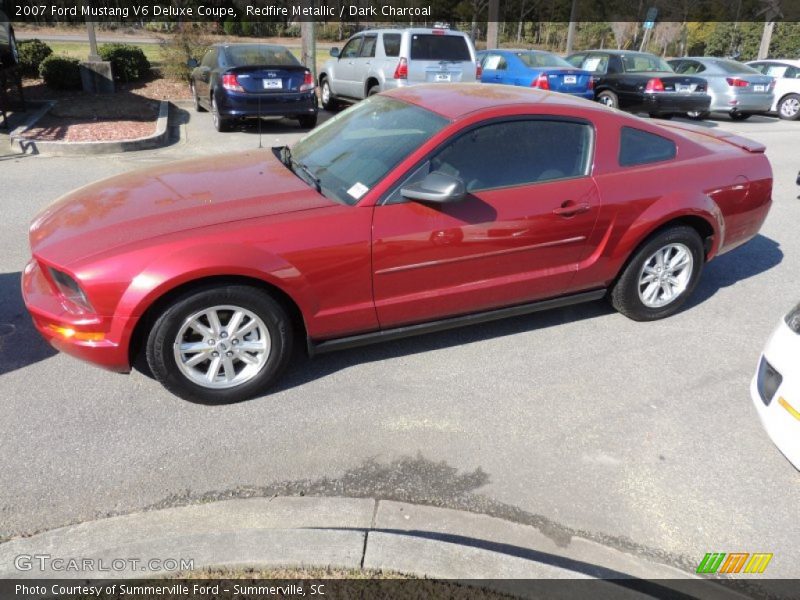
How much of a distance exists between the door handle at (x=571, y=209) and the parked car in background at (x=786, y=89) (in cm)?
1536

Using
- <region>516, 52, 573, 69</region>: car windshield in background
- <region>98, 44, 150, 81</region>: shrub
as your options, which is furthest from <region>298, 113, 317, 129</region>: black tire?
<region>98, 44, 150, 81</region>: shrub

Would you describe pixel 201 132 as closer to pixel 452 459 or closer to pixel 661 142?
→ pixel 661 142

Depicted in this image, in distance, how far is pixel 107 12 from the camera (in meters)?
33.8

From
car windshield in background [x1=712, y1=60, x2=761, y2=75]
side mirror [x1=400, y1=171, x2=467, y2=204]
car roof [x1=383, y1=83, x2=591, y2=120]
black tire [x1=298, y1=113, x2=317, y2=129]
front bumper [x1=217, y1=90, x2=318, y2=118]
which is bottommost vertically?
black tire [x1=298, y1=113, x2=317, y2=129]

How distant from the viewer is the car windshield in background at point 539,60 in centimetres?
1378

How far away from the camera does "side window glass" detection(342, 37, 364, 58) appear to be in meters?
12.7

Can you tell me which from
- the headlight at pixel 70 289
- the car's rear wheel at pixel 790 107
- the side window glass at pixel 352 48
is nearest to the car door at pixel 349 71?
the side window glass at pixel 352 48

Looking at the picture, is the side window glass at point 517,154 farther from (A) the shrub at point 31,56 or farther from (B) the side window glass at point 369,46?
(A) the shrub at point 31,56

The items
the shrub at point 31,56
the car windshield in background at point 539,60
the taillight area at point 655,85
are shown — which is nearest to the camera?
the taillight area at point 655,85

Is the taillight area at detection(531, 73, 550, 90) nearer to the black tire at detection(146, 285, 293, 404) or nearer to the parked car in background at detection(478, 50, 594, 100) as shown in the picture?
the parked car in background at detection(478, 50, 594, 100)

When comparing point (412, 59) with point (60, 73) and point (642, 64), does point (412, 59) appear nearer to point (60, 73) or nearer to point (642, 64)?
point (642, 64)

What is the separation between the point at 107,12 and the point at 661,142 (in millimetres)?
37755

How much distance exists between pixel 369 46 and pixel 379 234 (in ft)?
33.4

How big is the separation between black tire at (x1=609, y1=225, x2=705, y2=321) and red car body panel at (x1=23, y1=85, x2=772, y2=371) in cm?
11
